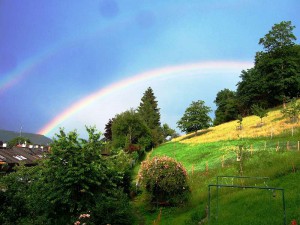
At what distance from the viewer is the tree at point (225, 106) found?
327 ft

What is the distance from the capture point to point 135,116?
79750 millimetres

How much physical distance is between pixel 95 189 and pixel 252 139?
35.6 meters

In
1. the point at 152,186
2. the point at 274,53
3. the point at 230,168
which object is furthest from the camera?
the point at 274,53

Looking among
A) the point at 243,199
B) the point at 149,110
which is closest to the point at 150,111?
the point at 149,110

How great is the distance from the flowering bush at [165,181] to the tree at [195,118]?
52053 millimetres

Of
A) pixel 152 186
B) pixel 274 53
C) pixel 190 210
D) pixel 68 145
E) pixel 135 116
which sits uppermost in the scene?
pixel 274 53

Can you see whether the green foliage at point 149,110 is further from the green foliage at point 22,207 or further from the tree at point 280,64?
the green foliage at point 22,207

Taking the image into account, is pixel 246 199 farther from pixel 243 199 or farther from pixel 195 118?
pixel 195 118

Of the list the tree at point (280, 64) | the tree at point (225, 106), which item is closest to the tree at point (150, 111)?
the tree at point (225, 106)

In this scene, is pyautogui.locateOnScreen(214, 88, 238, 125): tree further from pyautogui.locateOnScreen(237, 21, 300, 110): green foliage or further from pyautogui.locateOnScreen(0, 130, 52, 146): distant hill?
pyautogui.locateOnScreen(0, 130, 52, 146): distant hill

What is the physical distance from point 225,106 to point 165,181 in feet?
293

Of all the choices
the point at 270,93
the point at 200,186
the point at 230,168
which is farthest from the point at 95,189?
the point at 270,93

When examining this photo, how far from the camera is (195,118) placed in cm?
7569

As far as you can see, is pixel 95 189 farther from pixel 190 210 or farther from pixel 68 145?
pixel 190 210
